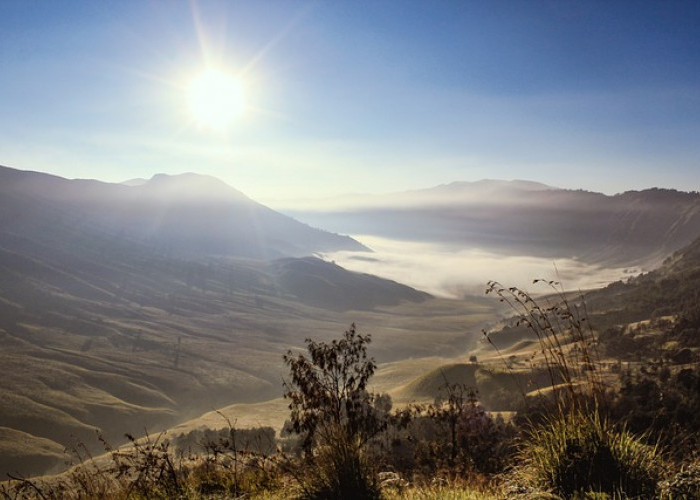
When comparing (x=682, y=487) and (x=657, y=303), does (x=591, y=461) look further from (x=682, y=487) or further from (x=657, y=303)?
(x=657, y=303)

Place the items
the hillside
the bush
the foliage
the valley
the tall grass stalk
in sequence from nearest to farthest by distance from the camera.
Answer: the foliage → the bush → the tall grass stalk → the valley → the hillside

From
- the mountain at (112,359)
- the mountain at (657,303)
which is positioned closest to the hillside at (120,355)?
the mountain at (112,359)

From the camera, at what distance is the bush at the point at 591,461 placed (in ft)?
15.0

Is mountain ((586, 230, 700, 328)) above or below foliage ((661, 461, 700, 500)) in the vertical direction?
below

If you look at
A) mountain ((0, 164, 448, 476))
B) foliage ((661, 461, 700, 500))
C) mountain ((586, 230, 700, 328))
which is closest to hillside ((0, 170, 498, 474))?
mountain ((0, 164, 448, 476))

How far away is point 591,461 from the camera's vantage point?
4676 millimetres

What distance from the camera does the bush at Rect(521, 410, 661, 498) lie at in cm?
457

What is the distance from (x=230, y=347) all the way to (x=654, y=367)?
120441 mm

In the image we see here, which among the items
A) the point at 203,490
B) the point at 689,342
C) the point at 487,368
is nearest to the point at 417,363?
the point at 487,368

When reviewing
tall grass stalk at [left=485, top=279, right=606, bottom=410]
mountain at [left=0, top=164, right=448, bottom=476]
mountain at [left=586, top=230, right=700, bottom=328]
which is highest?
tall grass stalk at [left=485, top=279, right=606, bottom=410]

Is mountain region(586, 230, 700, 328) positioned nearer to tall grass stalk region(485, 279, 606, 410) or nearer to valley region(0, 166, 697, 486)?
valley region(0, 166, 697, 486)

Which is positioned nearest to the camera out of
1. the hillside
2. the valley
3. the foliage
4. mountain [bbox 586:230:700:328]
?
the foliage

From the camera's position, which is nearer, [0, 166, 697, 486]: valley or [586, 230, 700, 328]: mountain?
[0, 166, 697, 486]: valley

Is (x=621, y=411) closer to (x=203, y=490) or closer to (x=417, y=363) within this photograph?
(x=203, y=490)
